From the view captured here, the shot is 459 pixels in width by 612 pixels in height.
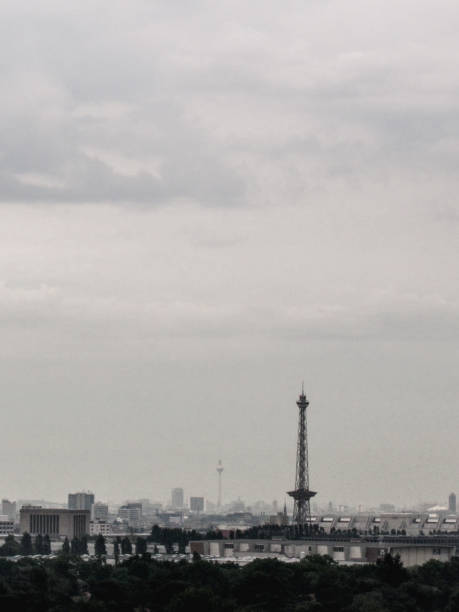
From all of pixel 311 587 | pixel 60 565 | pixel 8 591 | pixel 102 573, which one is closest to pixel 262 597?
pixel 311 587

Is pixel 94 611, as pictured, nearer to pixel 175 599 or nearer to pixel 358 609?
pixel 175 599

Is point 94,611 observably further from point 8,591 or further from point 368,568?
point 368,568

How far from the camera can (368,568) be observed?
17488 centimetres

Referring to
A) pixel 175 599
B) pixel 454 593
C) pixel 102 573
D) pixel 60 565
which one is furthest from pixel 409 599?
pixel 60 565

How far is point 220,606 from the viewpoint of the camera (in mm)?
138000

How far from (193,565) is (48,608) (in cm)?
2425

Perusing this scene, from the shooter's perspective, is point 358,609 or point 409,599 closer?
point 358,609

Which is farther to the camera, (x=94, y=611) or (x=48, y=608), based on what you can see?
(x=48, y=608)

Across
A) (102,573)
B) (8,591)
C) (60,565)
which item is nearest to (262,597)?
(8,591)

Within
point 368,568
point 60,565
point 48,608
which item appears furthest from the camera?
point 60,565

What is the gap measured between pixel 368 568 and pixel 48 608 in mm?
39813

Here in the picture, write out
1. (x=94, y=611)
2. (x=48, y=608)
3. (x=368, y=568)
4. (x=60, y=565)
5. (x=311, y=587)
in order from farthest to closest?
(x=60, y=565) → (x=368, y=568) → (x=311, y=587) → (x=48, y=608) → (x=94, y=611)

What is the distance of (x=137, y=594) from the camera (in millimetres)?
153250

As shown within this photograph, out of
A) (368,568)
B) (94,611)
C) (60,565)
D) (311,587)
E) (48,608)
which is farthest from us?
(60,565)
